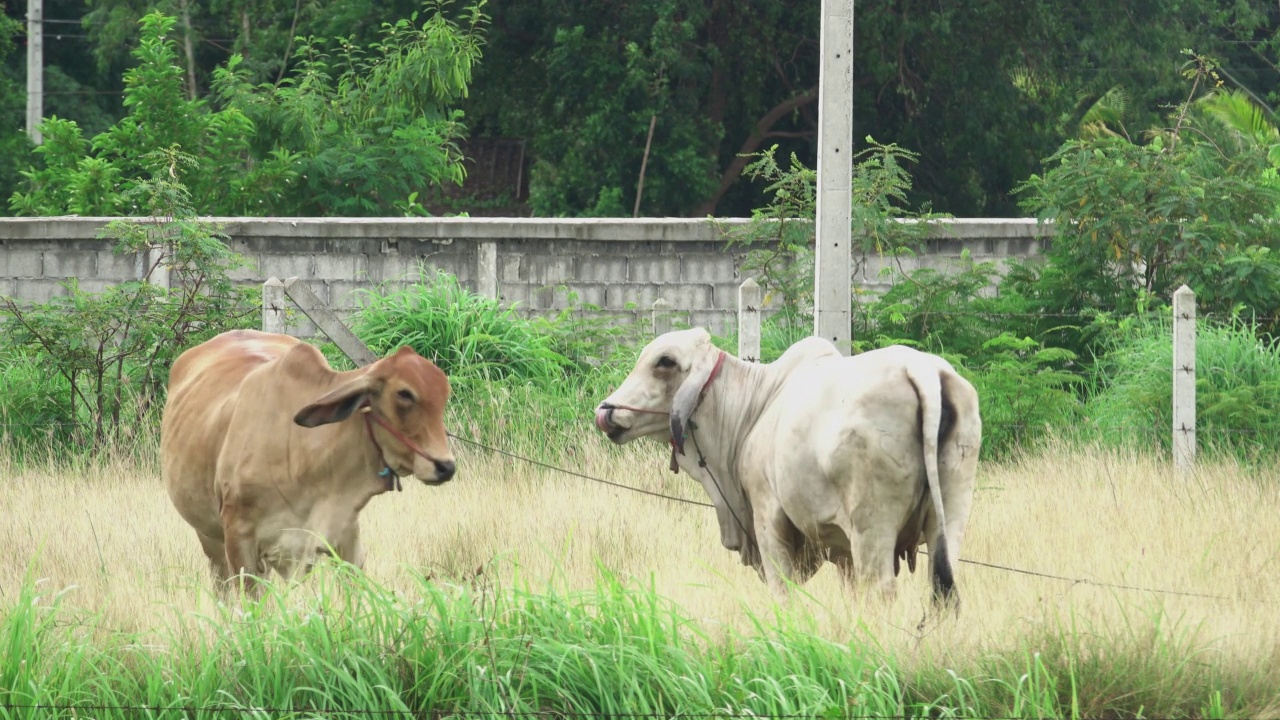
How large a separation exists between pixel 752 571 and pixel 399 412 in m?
1.84

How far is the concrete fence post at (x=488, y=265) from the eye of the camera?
43.1 ft

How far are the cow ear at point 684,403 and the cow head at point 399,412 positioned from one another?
3.07 feet

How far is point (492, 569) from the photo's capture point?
679cm

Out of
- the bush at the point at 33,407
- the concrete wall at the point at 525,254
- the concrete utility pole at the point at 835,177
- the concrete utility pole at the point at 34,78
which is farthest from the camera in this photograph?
the concrete utility pole at the point at 34,78

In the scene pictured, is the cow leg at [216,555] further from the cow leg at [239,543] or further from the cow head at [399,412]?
the cow head at [399,412]

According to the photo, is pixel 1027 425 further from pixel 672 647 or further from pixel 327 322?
pixel 672 647

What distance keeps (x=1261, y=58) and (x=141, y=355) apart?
84.8 feet

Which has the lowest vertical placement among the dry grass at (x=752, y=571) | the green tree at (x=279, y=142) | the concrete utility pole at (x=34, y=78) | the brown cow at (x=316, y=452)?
the dry grass at (x=752, y=571)

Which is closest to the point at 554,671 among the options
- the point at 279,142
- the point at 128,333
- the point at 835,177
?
the point at 835,177

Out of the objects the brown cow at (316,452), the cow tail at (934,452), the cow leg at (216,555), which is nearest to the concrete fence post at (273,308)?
the cow leg at (216,555)

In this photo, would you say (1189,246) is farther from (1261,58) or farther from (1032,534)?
(1261,58)

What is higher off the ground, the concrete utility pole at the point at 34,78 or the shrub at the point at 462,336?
the concrete utility pole at the point at 34,78

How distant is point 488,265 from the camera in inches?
517

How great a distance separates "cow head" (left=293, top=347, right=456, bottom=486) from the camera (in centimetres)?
557
